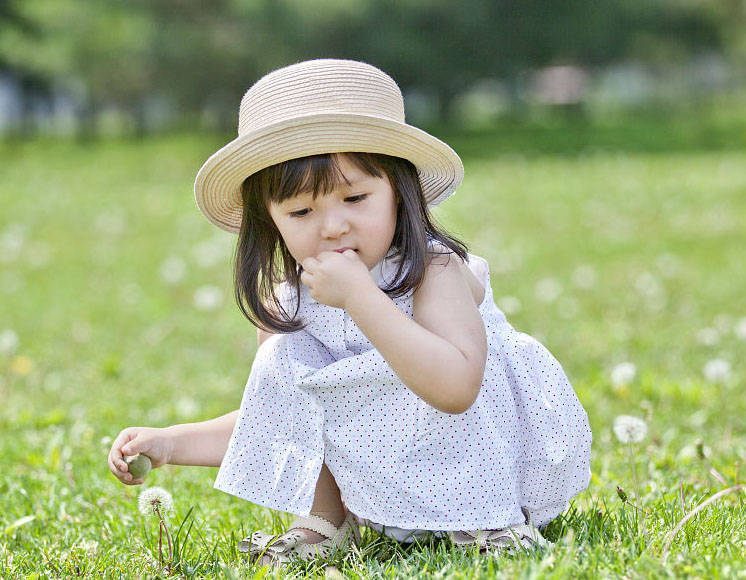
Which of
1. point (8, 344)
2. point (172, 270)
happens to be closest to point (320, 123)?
point (8, 344)

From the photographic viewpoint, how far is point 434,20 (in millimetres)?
23516

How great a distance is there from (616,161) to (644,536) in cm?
1195

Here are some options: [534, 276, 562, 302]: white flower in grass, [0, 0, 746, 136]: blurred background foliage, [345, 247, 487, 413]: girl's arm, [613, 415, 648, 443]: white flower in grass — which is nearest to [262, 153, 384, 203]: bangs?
[345, 247, 487, 413]: girl's arm

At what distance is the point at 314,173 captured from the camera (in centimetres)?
216

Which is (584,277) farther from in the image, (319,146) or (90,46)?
(90,46)

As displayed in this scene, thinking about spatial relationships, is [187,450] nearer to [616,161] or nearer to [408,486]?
[408,486]

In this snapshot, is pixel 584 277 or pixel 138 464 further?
pixel 584 277

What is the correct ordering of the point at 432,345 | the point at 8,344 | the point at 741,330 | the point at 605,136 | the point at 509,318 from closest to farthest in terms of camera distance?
the point at 432,345
the point at 741,330
the point at 8,344
the point at 509,318
the point at 605,136

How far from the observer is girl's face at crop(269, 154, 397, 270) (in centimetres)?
216

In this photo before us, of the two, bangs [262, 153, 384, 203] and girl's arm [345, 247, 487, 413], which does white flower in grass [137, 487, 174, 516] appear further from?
bangs [262, 153, 384, 203]

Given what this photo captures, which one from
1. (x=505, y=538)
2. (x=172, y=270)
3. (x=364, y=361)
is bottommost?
(x=172, y=270)

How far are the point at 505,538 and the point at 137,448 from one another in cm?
83

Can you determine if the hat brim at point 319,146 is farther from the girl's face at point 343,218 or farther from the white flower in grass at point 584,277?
the white flower in grass at point 584,277

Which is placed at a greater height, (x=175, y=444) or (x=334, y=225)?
(x=334, y=225)
